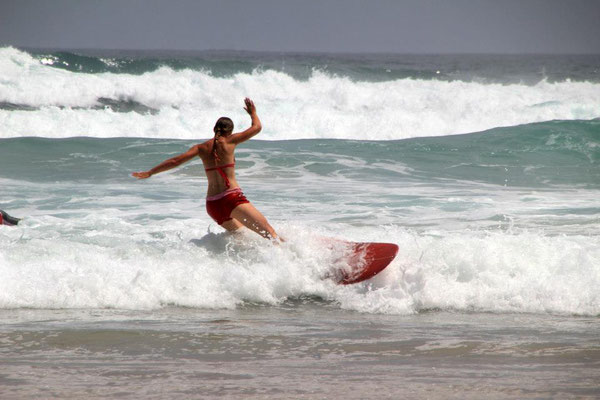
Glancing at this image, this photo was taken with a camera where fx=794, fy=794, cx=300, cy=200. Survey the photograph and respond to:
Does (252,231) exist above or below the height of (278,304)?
above

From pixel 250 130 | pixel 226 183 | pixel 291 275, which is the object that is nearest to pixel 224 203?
pixel 226 183

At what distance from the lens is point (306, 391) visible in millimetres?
3861

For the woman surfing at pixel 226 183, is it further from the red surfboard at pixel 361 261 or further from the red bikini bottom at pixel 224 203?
the red surfboard at pixel 361 261

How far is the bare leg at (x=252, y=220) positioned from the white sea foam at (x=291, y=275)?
100mm

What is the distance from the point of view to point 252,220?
6723mm

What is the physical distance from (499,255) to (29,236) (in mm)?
4820

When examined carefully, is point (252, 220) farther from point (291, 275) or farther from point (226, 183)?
point (291, 275)

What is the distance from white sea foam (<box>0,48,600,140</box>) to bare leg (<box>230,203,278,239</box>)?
1527cm

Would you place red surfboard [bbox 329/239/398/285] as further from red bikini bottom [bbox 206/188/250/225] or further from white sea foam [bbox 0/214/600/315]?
red bikini bottom [bbox 206/188/250/225]

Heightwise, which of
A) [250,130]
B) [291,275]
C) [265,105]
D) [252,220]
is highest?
[250,130]

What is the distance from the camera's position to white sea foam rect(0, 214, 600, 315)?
6.24 meters

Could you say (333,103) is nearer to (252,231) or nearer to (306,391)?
(252,231)

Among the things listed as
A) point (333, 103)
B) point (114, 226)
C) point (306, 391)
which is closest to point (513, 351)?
point (306, 391)

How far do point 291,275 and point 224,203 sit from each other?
2.76ft
